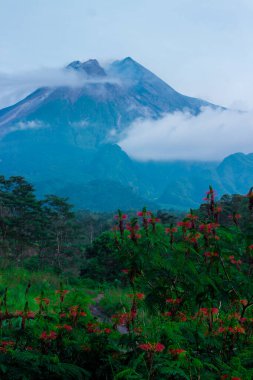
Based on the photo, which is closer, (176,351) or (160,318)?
(176,351)

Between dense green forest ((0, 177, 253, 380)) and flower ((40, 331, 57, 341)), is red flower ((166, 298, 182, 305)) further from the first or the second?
flower ((40, 331, 57, 341))

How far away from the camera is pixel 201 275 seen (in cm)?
390

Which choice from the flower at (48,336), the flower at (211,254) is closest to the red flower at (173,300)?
the flower at (211,254)

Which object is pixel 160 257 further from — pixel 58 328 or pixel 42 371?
pixel 42 371

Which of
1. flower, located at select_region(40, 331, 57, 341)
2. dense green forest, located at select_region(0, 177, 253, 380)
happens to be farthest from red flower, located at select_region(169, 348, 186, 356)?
flower, located at select_region(40, 331, 57, 341)

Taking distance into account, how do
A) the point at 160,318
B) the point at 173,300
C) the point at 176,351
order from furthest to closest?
the point at 173,300
the point at 160,318
the point at 176,351

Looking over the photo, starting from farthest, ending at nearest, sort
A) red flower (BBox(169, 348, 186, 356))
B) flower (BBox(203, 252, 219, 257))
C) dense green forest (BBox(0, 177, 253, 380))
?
1. flower (BBox(203, 252, 219, 257))
2. dense green forest (BBox(0, 177, 253, 380))
3. red flower (BBox(169, 348, 186, 356))

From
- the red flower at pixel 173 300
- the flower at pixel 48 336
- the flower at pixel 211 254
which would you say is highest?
the flower at pixel 211 254

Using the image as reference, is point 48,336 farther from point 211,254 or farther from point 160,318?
point 211,254

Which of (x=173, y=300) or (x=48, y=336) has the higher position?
(x=173, y=300)

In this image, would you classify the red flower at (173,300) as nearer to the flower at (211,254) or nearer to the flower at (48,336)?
the flower at (211,254)

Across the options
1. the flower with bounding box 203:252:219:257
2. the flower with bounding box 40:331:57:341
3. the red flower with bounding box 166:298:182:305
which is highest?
the flower with bounding box 203:252:219:257

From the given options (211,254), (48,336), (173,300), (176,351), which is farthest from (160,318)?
(176,351)

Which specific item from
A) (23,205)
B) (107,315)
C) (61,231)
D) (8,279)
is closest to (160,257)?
(107,315)
